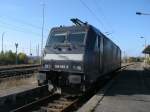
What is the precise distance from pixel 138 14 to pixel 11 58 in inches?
1814

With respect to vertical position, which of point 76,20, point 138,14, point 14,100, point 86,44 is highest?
point 138,14

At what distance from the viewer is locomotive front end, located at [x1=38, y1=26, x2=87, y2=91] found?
14323 mm

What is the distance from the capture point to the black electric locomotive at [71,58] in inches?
562

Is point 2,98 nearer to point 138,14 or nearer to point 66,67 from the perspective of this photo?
point 66,67

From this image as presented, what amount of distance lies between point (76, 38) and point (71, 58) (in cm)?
111

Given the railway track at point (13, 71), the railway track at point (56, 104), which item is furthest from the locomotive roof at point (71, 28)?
the railway track at point (13, 71)

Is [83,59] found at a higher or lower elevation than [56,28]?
lower

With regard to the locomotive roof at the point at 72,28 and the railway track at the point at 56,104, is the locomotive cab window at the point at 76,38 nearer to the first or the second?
the locomotive roof at the point at 72,28

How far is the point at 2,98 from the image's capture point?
12.5m

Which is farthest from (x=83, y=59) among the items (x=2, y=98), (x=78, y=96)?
(x=2, y=98)

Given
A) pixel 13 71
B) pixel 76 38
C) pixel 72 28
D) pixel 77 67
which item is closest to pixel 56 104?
pixel 77 67

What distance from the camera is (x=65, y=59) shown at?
1480 centimetres

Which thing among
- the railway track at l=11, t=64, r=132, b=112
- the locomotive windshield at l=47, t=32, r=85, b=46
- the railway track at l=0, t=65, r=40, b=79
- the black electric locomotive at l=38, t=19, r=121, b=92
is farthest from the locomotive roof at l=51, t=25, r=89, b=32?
the railway track at l=0, t=65, r=40, b=79

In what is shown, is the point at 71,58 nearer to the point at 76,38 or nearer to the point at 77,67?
the point at 77,67
